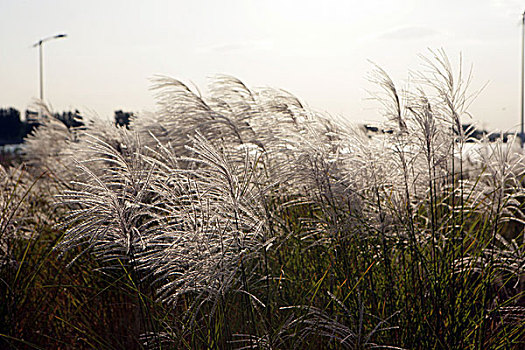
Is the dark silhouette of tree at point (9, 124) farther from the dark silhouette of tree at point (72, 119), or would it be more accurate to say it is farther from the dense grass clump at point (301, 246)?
the dense grass clump at point (301, 246)

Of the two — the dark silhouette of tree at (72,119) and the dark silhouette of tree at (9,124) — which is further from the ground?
the dark silhouette of tree at (72,119)

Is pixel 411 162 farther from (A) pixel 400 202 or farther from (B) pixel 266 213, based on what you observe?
(B) pixel 266 213

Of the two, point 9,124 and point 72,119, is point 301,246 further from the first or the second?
point 9,124

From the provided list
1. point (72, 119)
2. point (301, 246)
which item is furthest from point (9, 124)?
point (301, 246)

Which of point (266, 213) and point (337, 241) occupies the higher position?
point (266, 213)

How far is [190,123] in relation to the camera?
4270 mm

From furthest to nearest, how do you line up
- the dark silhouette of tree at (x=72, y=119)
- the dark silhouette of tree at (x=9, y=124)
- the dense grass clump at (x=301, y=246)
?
the dark silhouette of tree at (x=9, y=124) → the dark silhouette of tree at (x=72, y=119) → the dense grass clump at (x=301, y=246)

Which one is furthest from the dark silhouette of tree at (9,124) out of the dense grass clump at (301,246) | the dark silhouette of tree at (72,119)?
the dense grass clump at (301,246)

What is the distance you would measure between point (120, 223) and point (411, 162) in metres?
1.50

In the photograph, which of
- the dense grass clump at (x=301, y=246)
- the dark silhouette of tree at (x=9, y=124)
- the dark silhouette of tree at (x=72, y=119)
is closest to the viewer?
the dense grass clump at (x=301, y=246)

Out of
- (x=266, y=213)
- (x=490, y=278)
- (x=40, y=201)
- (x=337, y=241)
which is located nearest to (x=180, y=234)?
(x=266, y=213)

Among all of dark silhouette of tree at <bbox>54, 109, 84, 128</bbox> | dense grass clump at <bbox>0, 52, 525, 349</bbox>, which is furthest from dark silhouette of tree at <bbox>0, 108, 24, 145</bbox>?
dense grass clump at <bbox>0, 52, 525, 349</bbox>

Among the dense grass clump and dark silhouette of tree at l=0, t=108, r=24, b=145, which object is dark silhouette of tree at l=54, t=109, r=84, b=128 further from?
dark silhouette of tree at l=0, t=108, r=24, b=145

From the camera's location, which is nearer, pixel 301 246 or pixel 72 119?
pixel 301 246
